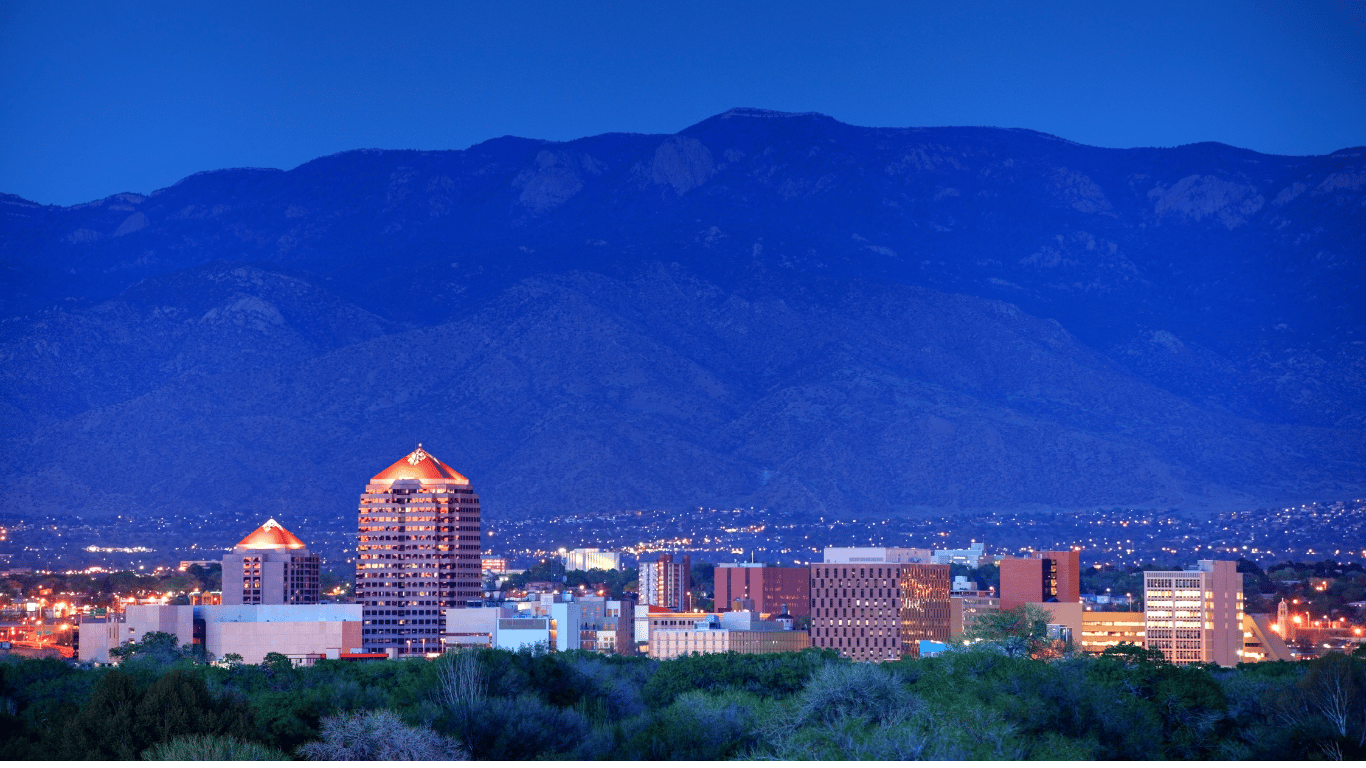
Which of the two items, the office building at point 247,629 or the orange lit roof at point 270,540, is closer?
the office building at point 247,629

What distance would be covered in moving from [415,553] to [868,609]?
39160 mm

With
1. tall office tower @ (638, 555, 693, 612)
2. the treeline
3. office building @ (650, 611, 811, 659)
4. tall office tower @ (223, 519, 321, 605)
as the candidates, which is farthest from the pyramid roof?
the treeline

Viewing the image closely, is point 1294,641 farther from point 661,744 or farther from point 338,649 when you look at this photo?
point 661,744

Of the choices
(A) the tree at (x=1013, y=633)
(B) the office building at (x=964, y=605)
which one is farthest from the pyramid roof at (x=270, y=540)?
(A) the tree at (x=1013, y=633)

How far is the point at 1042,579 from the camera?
167m

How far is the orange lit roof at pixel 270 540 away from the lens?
172500mm

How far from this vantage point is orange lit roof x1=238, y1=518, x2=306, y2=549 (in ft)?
566

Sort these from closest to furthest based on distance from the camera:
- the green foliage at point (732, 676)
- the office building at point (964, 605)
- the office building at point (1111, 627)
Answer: the green foliage at point (732, 676)
the office building at point (1111, 627)
the office building at point (964, 605)

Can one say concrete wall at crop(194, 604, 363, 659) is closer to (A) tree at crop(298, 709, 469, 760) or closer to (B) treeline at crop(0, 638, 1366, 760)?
(B) treeline at crop(0, 638, 1366, 760)

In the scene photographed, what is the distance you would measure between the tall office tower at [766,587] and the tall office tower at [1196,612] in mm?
50198

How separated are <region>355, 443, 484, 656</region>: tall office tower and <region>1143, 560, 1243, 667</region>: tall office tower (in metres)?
55.4

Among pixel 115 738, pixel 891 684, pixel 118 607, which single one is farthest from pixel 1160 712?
pixel 118 607

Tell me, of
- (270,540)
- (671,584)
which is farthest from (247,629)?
(671,584)

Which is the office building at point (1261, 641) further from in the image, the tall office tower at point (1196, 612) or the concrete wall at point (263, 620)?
the concrete wall at point (263, 620)
